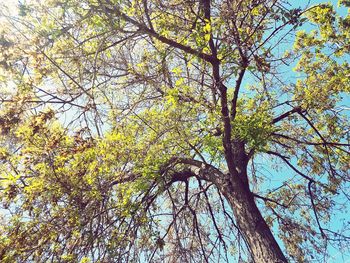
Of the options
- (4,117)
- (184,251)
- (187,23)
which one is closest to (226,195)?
(184,251)

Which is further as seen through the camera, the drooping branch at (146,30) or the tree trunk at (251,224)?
the tree trunk at (251,224)

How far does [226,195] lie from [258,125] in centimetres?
124

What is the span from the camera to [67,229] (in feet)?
12.7

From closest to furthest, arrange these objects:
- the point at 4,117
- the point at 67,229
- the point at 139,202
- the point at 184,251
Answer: the point at 67,229
the point at 4,117
the point at 139,202
the point at 184,251

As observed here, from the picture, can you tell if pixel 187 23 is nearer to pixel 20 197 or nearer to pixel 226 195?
pixel 226 195

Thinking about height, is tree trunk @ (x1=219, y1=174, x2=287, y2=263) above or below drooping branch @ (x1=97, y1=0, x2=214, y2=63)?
below

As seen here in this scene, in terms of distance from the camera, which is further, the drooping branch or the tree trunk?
the tree trunk

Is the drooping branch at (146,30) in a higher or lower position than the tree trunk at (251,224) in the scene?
higher

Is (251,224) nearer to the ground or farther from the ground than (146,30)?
nearer to the ground

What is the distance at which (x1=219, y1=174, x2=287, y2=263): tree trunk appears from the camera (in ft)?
14.2

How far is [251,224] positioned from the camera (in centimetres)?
470

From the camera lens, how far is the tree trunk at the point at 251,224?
14.2 ft

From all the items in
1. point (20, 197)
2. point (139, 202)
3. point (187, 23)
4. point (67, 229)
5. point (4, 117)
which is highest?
point (187, 23)

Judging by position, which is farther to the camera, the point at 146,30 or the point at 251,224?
the point at 251,224
